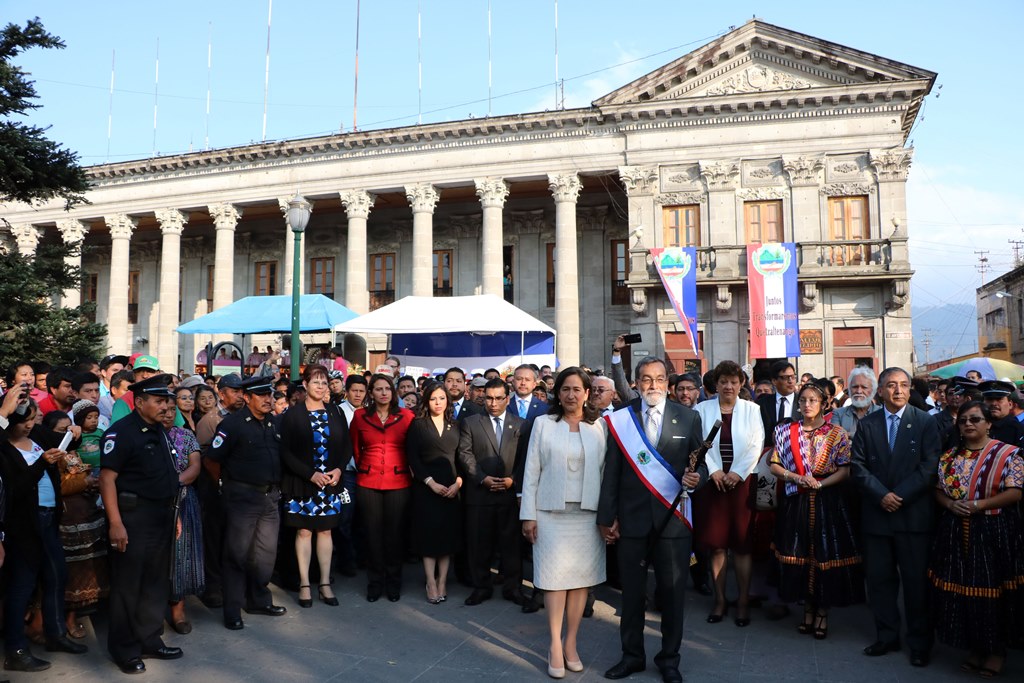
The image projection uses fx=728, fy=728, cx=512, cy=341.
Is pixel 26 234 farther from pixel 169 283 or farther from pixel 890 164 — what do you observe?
pixel 890 164

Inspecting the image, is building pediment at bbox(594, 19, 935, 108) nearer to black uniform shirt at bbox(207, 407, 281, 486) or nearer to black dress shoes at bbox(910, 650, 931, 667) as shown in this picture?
black uniform shirt at bbox(207, 407, 281, 486)

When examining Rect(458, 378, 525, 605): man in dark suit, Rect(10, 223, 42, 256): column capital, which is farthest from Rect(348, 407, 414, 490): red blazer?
Rect(10, 223, 42, 256): column capital

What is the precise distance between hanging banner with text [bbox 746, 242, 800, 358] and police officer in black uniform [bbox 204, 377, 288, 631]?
17.7 metres

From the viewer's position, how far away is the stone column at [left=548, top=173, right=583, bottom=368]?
25.3 m

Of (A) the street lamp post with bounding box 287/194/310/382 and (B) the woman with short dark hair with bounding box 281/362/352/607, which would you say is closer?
(B) the woman with short dark hair with bounding box 281/362/352/607

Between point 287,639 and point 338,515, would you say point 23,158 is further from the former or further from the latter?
point 287,639

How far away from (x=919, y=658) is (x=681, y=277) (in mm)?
18510

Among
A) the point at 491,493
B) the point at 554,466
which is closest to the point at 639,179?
the point at 491,493

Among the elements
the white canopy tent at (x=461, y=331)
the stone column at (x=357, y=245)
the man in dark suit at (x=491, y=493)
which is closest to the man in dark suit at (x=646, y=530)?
the man in dark suit at (x=491, y=493)

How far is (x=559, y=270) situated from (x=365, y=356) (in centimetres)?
855

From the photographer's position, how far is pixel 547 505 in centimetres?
531

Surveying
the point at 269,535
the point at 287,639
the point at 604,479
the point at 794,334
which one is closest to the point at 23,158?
the point at 269,535

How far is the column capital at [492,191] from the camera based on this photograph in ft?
87.7

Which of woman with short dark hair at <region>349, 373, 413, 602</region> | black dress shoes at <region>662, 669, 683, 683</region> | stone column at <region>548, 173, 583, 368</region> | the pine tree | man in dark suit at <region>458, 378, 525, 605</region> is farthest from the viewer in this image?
stone column at <region>548, 173, 583, 368</region>
